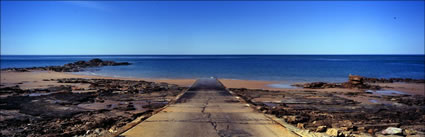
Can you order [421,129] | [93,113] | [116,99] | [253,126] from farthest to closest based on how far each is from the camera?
[116,99] < [93,113] < [421,129] < [253,126]

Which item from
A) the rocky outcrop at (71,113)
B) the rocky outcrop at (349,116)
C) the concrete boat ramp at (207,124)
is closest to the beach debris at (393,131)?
the rocky outcrop at (349,116)

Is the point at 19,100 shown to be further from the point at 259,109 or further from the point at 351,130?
the point at 351,130

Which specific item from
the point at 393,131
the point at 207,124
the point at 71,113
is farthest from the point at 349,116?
the point at 71,113

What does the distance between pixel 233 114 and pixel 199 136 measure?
3859mm

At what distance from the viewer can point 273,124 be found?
9.83 metres

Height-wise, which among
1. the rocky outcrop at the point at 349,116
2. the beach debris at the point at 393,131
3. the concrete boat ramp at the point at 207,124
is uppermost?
the concrete boat ramp at the point at 207,124

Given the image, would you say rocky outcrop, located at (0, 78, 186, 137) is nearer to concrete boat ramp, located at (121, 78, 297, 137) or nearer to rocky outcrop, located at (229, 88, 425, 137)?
concrete boat ramp, located at (121, 78, 297, 137)

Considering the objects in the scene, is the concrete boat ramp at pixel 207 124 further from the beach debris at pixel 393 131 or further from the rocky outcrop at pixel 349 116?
the beach debris at pixel 393 131

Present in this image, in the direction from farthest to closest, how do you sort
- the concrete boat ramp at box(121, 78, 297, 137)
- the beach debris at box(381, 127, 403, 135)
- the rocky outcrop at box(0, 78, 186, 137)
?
1. the rocky outcrop at box(0, 78, 186, 137)
2. the beach debris at box(381, 127, 403, 135)
3. the concrete boat ramp at box(121, 78, 297, 137)

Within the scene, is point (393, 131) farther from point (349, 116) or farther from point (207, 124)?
point (207, 124)

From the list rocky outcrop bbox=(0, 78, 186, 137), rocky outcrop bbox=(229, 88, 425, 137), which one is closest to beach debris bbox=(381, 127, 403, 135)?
rocky outcrop bbox=(229, 88, 425, 137)

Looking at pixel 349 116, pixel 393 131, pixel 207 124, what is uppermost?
pixel 207 124

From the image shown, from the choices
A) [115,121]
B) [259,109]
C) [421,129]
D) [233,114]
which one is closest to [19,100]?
[115,121]

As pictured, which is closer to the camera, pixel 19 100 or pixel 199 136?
pixel 199 136
